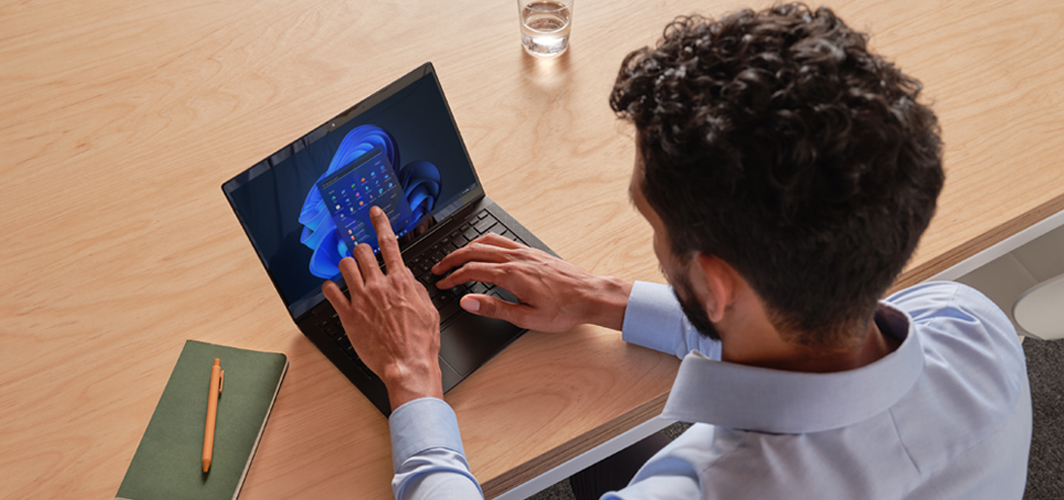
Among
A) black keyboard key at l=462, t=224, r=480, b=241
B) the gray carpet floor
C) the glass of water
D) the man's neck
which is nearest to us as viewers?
the man's neck

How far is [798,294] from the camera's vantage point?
66 centimetres

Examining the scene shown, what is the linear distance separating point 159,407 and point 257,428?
121 mm

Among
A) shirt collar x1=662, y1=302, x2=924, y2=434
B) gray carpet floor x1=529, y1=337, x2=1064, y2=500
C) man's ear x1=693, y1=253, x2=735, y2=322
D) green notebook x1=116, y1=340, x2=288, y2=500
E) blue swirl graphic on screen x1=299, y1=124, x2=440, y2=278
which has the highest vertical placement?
blue swirl graphic on screen x1=299, y1=124, x2=440, y2=278

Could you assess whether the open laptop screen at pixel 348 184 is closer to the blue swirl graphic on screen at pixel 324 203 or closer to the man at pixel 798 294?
the blue swirl graphic on screen at pixel 324 203

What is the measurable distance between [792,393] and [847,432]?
6 cm

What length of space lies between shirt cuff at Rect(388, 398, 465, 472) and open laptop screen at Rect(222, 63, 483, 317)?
21 centimetres

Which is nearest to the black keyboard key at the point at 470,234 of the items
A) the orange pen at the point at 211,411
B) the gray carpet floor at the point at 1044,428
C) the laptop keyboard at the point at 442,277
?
the laptop keyboard at the point at 442,277

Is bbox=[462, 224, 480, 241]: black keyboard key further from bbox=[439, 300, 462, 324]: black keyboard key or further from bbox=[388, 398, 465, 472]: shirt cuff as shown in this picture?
bbox=[388, 398, 465, 472]: shirt cuff

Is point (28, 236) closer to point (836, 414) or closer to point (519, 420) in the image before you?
point (519, 420)

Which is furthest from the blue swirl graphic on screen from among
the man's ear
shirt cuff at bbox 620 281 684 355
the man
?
the man's ear

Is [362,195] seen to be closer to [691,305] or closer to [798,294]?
[691,305]

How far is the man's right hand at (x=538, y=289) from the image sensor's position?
90 centimetres

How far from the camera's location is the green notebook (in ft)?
2.58

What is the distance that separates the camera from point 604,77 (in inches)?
47.8
